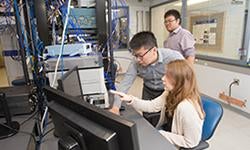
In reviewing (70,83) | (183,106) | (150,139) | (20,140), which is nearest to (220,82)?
(183,106)

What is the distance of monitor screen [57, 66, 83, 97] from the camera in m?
0.96

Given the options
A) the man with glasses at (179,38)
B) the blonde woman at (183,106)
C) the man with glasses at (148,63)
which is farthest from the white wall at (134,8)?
the blonde woman at (183,106)

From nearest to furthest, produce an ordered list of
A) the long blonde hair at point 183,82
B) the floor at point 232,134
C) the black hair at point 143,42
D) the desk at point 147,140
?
the desk at point 147,140 → the long blonde hair at point 183,82 → the black hair at point 143,42 → the floor at point 232,134

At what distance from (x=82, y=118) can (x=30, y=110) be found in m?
1.12

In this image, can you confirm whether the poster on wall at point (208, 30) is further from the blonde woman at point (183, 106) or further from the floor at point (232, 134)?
the blonde woman at point (183, 106)

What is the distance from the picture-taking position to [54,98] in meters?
0.76

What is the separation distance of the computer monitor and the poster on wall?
326cm

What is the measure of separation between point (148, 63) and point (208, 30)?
2401mm

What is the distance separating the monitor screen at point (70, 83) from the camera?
3.16ft

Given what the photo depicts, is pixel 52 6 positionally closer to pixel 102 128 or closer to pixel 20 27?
pixel 20 27

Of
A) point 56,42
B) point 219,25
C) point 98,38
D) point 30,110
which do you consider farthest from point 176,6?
point 30,110

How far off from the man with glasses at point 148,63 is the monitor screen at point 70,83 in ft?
1.26

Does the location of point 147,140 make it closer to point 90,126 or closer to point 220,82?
point 90,126

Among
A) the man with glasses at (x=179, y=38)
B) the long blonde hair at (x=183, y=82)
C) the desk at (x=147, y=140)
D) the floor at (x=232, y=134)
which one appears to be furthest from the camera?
the man with glasses at (x=179, y=38)
